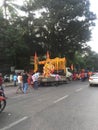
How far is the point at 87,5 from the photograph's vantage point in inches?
2286

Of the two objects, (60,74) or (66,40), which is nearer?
(60,74)

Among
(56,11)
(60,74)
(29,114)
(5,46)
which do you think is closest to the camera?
(29,114)

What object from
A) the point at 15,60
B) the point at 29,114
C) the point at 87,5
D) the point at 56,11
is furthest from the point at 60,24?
the point at 29,114

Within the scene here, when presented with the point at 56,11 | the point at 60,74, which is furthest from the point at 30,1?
the point at 60,74

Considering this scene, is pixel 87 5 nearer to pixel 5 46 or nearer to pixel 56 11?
pixel 56 11

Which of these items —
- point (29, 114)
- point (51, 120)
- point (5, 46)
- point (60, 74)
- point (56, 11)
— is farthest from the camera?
point (56, 11)

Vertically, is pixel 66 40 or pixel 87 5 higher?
pixel 87 5

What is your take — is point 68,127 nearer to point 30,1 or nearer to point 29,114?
point 29,114

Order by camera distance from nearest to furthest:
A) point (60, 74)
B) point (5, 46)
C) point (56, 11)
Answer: point (60, 74) < point (5, 46) < point (56, 11)

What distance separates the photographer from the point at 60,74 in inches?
1563

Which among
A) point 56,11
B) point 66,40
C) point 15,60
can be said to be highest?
point 56,11

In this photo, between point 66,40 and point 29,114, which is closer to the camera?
point 29,114

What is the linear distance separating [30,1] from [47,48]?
32.3 ft

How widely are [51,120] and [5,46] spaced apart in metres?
38.6
